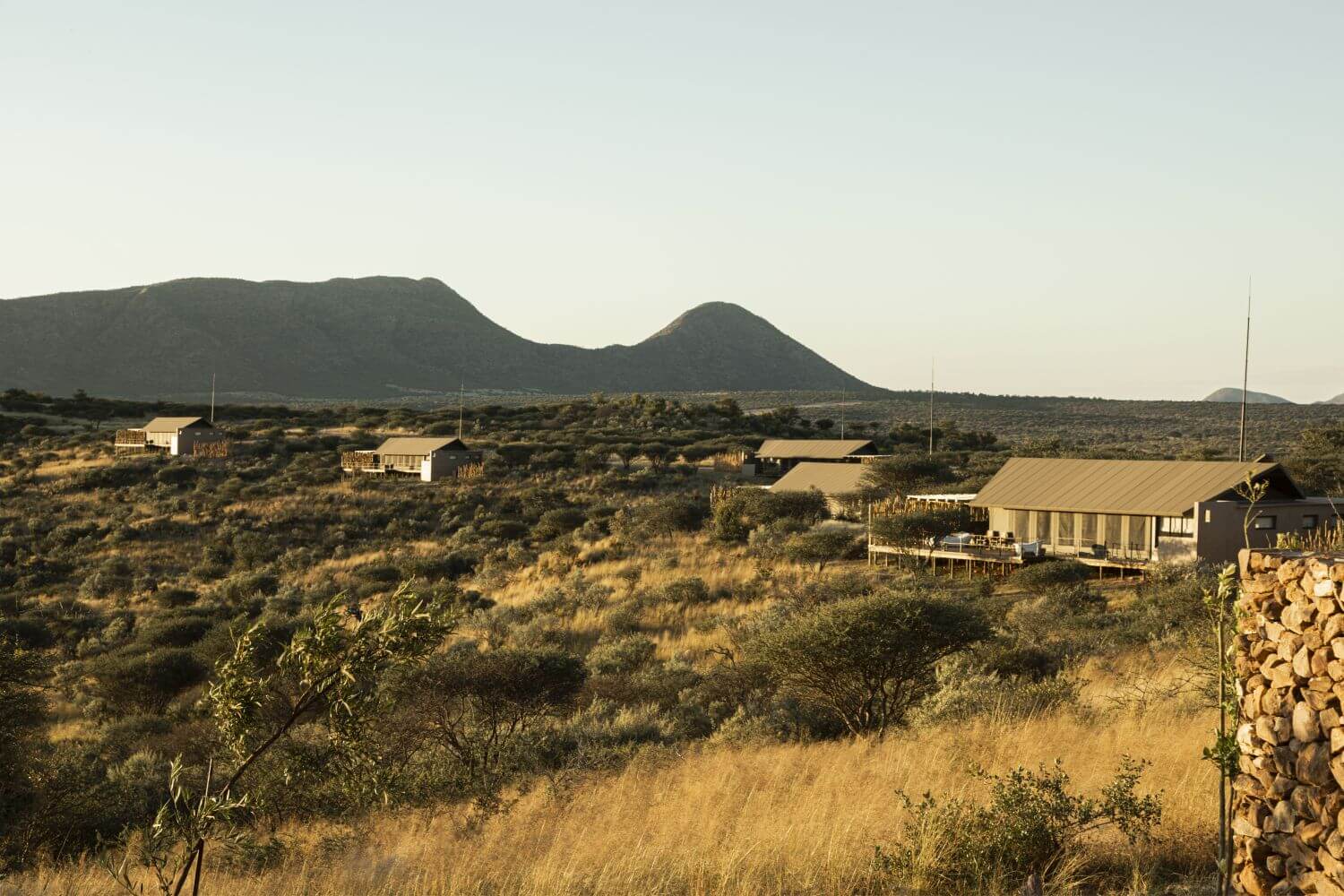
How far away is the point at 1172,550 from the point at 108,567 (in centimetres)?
3942

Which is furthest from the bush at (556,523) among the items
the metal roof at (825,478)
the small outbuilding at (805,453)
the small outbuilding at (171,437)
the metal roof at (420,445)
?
the small outbuilding at (171,437)

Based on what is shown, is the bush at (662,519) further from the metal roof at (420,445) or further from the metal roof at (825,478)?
the metal roof at (420,445)

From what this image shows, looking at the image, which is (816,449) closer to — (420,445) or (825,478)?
(825,478)

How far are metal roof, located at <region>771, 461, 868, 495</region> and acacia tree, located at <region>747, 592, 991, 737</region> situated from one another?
106ft

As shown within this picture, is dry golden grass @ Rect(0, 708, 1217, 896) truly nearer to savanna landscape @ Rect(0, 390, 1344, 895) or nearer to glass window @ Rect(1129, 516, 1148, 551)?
savanna landscape @ Rect(0, 390, 1344, 895)

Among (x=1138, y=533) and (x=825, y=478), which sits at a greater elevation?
(x=825, y=478)

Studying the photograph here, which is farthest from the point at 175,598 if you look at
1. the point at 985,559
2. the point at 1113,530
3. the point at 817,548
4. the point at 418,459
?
the point at 1113,530

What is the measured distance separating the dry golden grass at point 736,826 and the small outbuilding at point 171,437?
213 feet

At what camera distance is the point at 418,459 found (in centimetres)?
6888

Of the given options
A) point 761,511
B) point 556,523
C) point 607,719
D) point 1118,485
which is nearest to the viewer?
point 607,719

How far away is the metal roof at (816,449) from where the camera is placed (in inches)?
2768

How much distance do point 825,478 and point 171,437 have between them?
4547cm

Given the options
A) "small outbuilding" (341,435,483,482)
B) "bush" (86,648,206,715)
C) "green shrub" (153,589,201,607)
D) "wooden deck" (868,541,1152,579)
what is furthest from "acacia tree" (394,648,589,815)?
"small outbuilding" (341,435,483,482)

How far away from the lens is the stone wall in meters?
6.67
